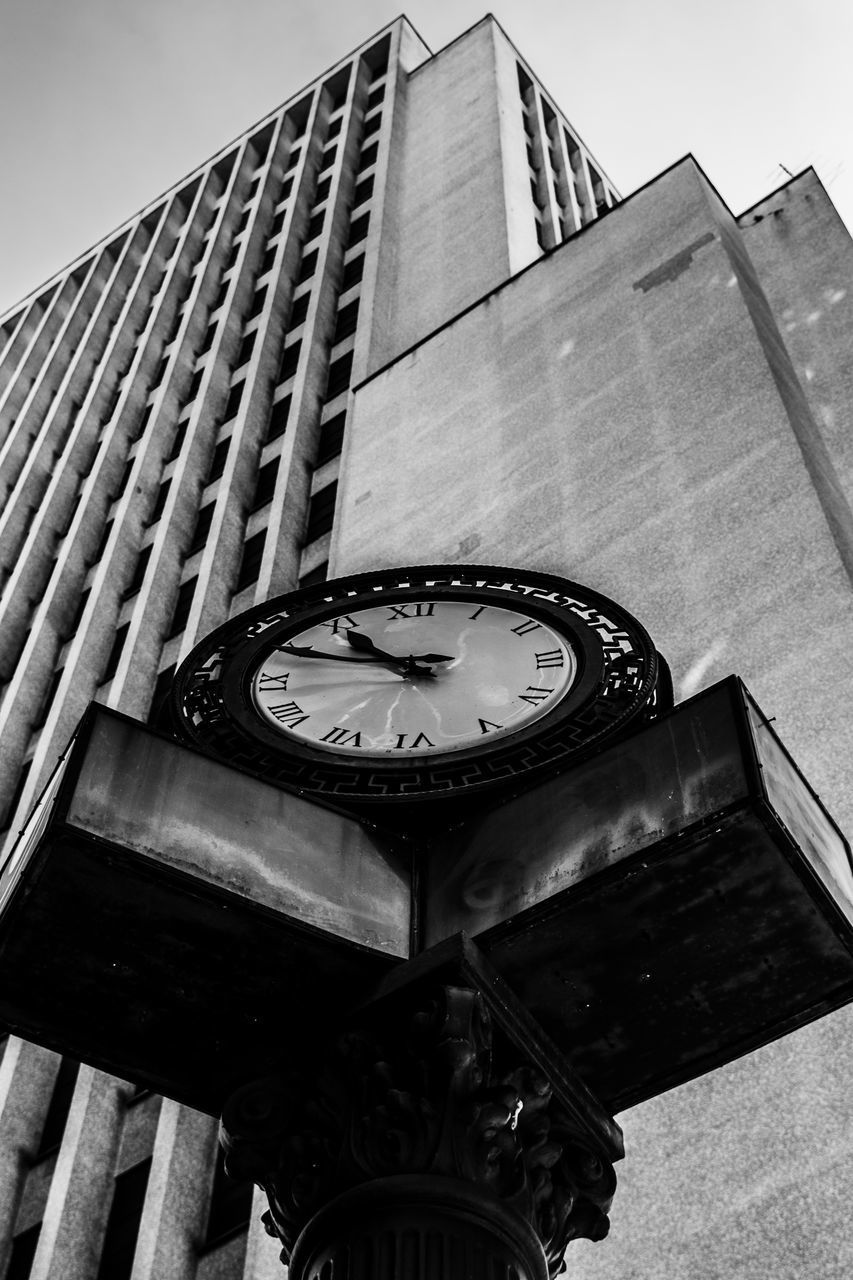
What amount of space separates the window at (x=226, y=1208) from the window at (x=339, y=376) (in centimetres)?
1892

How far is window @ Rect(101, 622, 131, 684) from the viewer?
2909cm

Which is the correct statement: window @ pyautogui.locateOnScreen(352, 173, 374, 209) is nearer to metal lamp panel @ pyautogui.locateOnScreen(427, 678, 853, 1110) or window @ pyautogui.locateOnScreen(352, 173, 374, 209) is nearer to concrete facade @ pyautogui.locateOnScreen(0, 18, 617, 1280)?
concrete facade @ pyautogui.locateOnScreen(0, 18, 617, 1280)

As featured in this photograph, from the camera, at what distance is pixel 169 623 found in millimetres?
29406

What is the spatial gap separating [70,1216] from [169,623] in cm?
1340

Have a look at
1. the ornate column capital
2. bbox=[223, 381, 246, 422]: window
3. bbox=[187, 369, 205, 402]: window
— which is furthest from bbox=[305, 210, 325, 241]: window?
the ornate column capital

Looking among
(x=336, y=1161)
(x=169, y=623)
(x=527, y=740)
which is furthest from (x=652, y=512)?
(x=169, y=623)

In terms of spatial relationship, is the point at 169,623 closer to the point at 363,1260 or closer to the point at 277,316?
the point at 277,316

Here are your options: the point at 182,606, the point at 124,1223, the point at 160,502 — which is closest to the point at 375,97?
the point at 160,502

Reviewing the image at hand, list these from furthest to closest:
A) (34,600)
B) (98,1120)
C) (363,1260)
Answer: (34,600) < (98,1120) < (363,1260)

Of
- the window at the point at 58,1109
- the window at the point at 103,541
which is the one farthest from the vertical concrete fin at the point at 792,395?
the window at the point at 103,541

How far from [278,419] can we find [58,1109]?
17.4 metres

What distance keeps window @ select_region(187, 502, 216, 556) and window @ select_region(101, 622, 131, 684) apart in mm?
2183

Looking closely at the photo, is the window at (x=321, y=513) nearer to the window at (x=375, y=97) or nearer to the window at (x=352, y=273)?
the window at (x=352, y=273)

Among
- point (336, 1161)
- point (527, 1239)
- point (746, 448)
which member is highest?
point (336, 1161)
